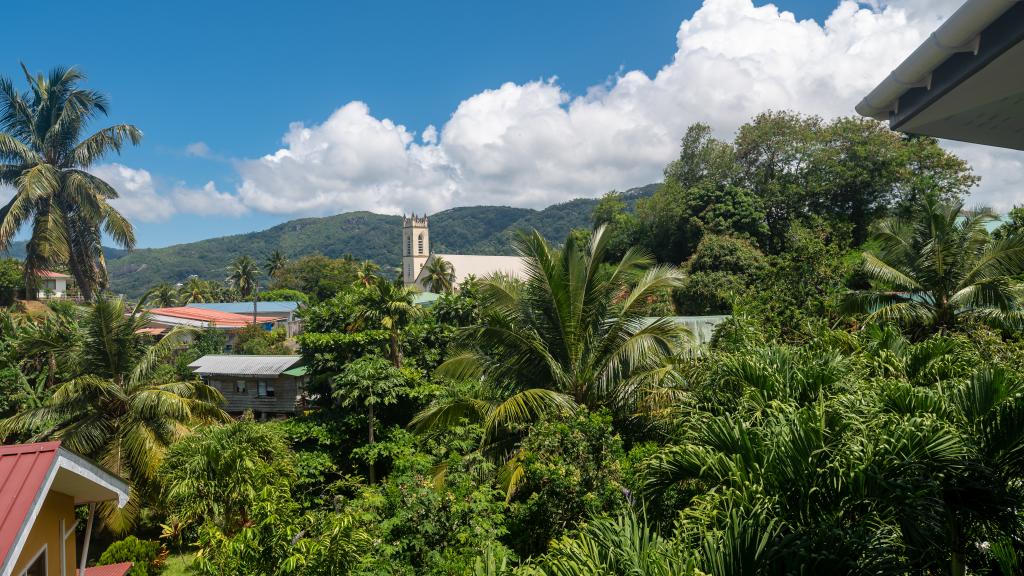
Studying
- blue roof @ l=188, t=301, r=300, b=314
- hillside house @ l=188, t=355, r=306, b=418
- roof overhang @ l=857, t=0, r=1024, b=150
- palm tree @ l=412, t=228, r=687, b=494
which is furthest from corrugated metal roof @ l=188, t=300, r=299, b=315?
roof overhang @ l=857, t=0, r=1024, b=150

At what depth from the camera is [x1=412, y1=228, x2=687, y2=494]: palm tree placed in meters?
8.48

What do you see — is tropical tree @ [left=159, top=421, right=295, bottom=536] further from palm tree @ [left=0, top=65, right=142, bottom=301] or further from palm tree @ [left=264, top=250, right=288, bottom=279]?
palm tree @ [left=264, top=250, right=288, bottom=279]

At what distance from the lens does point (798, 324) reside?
43.9 feet

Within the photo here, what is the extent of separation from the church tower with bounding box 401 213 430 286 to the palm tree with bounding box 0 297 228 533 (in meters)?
61.6

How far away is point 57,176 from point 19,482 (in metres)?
16.6

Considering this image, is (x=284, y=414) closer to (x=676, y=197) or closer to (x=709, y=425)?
(x=709, y=425)

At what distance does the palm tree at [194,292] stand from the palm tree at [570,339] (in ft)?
220

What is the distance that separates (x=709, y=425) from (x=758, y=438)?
0.50m

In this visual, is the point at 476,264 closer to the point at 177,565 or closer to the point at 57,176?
the point at 57,176

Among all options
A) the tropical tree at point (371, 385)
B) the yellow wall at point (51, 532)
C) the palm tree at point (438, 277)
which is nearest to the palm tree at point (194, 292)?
the palm tree at point (438, 277)

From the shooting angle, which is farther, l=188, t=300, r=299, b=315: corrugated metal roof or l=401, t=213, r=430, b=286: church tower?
l=401, t=213, r=430, b=286: church tower

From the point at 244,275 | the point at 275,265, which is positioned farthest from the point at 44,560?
the point at 275,265

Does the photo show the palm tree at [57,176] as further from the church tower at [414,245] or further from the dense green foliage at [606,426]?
the church tower at [414,245]

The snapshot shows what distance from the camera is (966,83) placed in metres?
2.44
